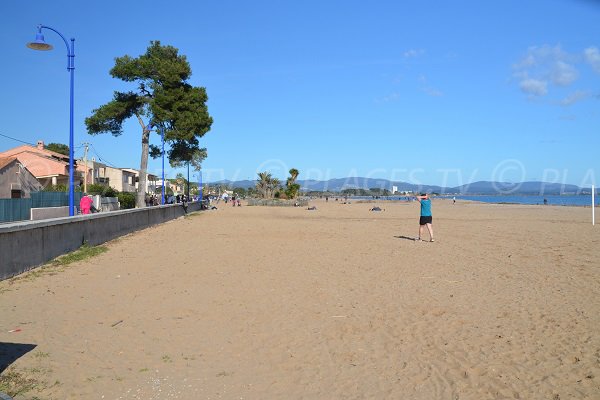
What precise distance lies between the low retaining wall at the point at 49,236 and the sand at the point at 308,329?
0.65m

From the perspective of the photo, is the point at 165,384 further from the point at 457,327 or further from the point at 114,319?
the point at 457,327

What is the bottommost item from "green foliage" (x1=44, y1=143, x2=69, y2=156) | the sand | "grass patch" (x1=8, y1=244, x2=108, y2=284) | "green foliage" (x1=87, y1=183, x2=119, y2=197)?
the sand

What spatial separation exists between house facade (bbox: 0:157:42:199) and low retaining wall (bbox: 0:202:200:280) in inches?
649

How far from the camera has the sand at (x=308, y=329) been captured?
4.46 metres

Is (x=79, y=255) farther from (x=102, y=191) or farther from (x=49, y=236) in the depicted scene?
(x=102, y=191)

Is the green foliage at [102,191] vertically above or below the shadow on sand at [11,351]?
above

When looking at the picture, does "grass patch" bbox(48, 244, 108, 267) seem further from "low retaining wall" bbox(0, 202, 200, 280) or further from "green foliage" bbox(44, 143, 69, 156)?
"green foliage" bbox(44, 143, 69, 156)

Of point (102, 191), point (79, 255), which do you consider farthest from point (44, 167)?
point (79, 255)

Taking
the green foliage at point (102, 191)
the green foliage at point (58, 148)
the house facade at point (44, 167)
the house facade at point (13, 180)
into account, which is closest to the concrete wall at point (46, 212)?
the house facade at point (13, 180)

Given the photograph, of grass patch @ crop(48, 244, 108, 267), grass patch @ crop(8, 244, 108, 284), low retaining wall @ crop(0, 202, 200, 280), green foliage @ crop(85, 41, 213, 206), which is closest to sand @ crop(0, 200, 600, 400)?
grass patch @ crop(8, 244, 108, 284)

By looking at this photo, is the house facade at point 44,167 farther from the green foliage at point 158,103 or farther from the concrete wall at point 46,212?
the concrete wall at point 46,212

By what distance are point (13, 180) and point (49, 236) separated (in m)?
24.7

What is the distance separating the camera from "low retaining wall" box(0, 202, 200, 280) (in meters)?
A: 8.99

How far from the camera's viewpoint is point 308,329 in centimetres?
620
